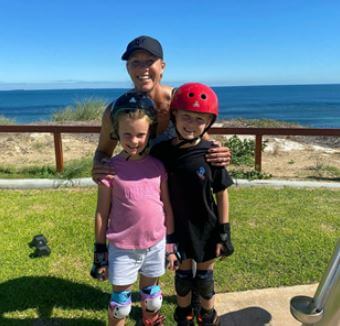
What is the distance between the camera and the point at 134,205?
2.30 meters

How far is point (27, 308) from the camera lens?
10.3 ft

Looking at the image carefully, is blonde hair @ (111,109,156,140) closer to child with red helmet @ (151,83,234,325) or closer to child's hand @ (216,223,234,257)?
child with red helmet @ (151,83,234,325)

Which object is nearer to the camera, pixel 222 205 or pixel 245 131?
pixel 222 205

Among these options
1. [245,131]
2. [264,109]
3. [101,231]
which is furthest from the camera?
[264,109]

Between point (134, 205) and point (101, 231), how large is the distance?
25 cm

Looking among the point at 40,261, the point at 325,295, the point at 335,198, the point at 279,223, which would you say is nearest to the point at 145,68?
the point at 325,295

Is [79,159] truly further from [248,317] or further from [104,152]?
[248,317]

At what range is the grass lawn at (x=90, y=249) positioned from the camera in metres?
3.20

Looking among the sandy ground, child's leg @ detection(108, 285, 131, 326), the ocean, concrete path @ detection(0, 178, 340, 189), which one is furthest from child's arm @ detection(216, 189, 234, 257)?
the ocean

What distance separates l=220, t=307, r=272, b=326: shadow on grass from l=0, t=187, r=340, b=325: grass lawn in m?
0.36

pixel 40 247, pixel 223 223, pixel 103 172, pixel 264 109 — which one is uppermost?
pixel 103 172

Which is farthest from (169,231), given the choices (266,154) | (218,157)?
(266,154)

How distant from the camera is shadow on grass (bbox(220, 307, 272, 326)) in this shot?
114 inches

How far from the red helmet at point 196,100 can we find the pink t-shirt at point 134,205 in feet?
1.28
